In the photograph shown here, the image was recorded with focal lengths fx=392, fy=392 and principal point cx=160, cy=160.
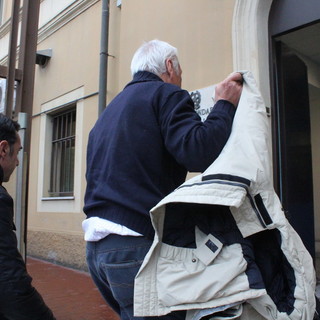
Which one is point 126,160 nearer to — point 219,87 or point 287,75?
point 219,87

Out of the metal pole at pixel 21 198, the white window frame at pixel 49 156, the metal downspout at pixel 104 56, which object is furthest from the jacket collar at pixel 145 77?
the white window frame at pixel 49 156

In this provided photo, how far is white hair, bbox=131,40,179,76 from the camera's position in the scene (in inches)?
64.4

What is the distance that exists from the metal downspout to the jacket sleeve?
15.1 feet

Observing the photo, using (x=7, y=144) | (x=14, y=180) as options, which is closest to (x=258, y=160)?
(x=7, y=144)

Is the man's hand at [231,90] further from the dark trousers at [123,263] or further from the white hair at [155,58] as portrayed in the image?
the dark trousers at [123,263]

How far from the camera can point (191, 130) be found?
1.36 metres

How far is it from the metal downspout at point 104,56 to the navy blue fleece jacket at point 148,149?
4519 mm

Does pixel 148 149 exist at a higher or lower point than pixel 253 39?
lower

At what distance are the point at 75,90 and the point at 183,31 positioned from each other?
2.80m

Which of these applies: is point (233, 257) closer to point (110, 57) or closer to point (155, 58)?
point (155, 58)

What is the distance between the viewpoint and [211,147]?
1.33m

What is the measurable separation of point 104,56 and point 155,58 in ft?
15.3

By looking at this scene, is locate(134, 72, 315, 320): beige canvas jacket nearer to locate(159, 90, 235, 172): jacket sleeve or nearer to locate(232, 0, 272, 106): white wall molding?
locate(159, 90, 235, 172): jacket sleeve

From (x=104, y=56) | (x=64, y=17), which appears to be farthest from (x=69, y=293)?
(x=64, y=17)
